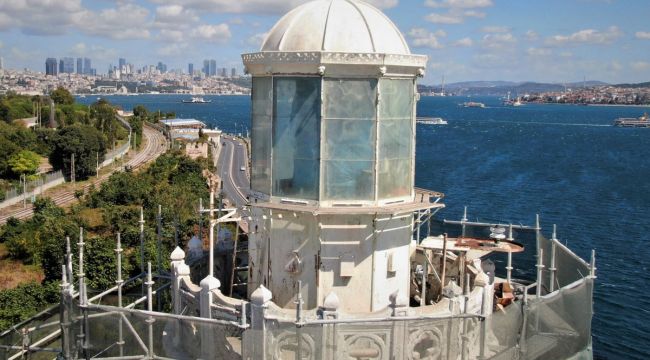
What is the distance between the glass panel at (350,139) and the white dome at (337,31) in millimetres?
610

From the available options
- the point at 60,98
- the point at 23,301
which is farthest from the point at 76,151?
the point at 60,98

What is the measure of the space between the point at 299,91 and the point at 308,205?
1753 mm

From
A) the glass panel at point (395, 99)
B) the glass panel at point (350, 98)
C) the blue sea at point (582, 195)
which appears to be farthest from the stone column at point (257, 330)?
the blue sea at point (582, 195)

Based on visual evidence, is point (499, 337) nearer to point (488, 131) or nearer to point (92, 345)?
point (92, 345)

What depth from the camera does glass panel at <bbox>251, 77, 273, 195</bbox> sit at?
10797mm

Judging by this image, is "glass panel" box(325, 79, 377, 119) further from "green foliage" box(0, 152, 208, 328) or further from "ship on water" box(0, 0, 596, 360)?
"green foliage" box(0, 152, 208, 328)

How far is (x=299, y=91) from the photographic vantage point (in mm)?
10367

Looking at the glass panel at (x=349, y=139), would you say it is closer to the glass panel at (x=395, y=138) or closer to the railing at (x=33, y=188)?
the glass panel at (x=395, y=138)

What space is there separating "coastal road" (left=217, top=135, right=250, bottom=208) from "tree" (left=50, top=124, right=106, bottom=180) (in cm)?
1587

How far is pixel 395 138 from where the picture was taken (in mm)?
10750

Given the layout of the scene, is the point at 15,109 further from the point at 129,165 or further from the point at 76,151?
the point at 76,151

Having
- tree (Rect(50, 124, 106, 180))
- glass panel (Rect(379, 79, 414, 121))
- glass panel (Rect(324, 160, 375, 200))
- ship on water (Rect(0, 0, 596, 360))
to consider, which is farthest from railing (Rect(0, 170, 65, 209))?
glass panel (Rect(379, 79, 414, 121))

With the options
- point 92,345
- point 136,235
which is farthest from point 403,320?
point 136,235

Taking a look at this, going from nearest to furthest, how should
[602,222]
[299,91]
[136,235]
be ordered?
[299,91] < [136,235] < [602,222]
